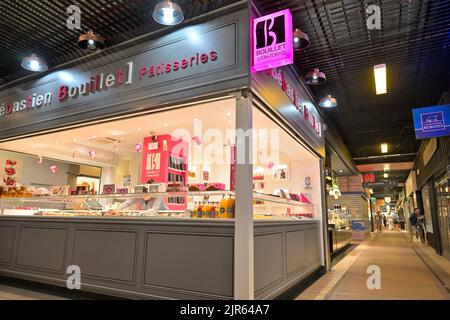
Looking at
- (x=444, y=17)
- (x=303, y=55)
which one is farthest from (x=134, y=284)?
(x=444, y=17)

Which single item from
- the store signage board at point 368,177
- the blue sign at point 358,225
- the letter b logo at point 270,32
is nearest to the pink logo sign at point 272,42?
the letter b logo at point 270,32

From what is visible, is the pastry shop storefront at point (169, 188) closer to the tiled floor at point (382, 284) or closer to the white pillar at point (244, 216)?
the white pillar at point (244, 216)

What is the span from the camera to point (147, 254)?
376 cm

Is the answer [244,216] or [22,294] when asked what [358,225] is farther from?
[22,294]

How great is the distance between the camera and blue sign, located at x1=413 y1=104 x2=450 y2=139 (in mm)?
6297

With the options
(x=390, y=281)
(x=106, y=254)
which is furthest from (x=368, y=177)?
(x=106, y=254)

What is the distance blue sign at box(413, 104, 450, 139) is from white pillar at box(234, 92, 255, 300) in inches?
195

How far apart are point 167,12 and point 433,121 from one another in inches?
232

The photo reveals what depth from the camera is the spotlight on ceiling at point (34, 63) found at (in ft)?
16.0

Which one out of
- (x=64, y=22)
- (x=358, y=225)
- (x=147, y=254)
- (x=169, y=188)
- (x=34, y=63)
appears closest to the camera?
(x=147, y=254)

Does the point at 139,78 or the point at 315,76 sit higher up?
the point at 315,76

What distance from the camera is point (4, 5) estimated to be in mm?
4137

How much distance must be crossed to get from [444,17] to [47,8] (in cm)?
553
